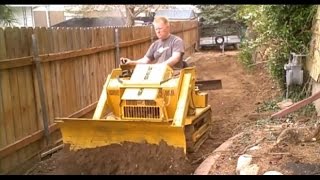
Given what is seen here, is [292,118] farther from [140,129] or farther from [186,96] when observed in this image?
[140,129]

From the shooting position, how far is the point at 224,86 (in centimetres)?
840

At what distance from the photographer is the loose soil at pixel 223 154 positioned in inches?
70.1

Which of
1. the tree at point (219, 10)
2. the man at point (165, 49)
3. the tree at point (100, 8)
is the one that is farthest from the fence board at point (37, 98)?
the tree at point (219, 10)

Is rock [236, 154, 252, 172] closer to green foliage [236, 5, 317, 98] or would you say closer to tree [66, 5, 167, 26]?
tree [66, 5, 167, 26]

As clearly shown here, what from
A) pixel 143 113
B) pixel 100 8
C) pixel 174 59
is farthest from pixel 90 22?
pixel 100 8

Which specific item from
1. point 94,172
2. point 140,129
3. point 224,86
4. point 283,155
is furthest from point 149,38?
point 94,172

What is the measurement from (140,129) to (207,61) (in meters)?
9.94

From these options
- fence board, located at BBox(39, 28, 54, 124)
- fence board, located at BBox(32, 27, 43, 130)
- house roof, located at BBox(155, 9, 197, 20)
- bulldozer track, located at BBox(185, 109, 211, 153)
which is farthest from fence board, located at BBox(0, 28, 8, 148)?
house roof, located at BBox(155, 9, 197, 20)

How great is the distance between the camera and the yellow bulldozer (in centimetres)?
316

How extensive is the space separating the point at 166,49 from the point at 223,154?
152 cm

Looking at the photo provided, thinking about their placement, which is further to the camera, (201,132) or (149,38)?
(149,38)

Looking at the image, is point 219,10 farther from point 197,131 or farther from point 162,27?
point 197,131

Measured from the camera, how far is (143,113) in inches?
135
